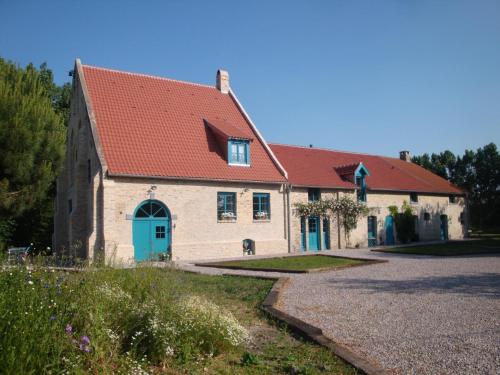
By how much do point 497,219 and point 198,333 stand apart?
5075 cm

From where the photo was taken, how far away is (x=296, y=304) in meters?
8.98

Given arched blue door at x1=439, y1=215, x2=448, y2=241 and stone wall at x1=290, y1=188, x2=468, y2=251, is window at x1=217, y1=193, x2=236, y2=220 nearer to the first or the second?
stone wall at x1=290, y1=188, x2=468, y2=251

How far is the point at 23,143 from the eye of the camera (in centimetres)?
1892

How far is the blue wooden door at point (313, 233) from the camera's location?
25.5 metres

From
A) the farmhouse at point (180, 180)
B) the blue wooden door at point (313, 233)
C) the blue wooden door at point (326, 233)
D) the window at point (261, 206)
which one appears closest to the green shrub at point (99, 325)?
the farmhouse at point (180, 180)

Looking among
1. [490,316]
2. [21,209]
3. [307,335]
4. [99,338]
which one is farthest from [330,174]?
[99,338]

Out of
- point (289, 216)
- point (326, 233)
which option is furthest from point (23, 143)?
point (326, 233)

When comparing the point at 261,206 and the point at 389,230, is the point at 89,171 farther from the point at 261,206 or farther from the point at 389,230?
the point at 389,230

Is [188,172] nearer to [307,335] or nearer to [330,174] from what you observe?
[330,174]

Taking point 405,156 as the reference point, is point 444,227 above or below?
below

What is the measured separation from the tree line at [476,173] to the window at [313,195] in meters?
33.2

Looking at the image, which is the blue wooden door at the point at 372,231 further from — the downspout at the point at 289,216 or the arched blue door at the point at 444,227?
the arched blue door at the point at 444,227

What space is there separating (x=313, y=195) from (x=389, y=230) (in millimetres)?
7581

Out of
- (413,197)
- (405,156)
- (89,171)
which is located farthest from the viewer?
(405,156)
